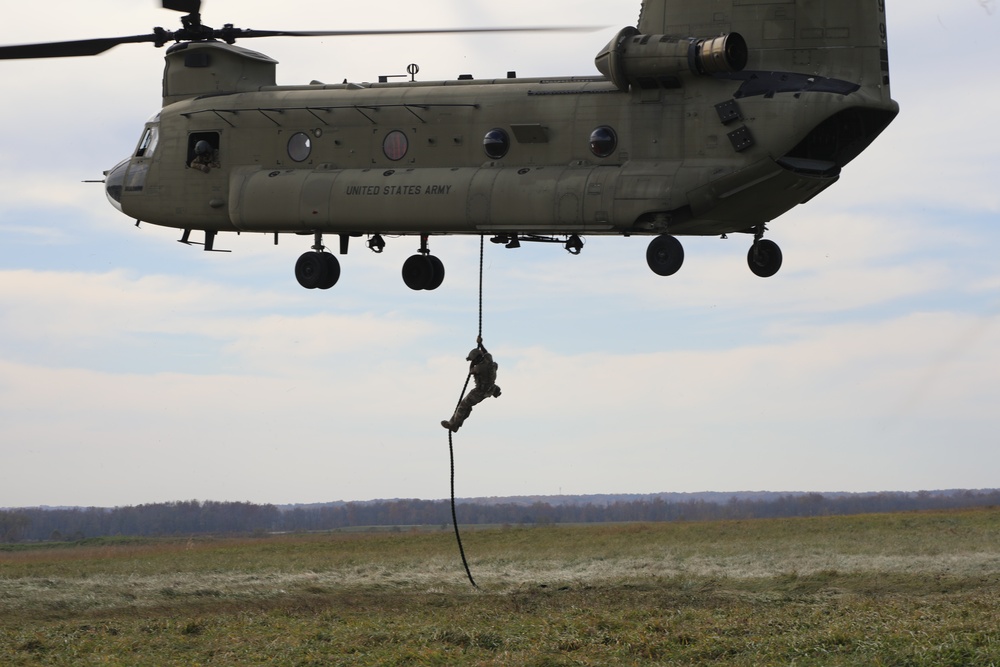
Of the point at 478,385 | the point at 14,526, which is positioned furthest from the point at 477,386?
the point at 14,526

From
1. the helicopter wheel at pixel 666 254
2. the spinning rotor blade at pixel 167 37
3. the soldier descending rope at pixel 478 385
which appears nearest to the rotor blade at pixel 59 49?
the spinning rotor blade at pixel 167 37

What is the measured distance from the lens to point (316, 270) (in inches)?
1037

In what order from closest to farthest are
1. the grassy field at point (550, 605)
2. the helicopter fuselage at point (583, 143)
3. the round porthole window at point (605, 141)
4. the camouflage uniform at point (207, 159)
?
the grassy field at point (550, 605) → the helicopter fuselage at point (583, 143) → the round porthole window at point (605, 141) → the camouflage uniform at point (207, 159)

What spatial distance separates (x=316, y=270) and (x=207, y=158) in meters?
3.40

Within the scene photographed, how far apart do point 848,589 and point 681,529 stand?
1648 centimetres

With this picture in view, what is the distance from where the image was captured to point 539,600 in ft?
76.1

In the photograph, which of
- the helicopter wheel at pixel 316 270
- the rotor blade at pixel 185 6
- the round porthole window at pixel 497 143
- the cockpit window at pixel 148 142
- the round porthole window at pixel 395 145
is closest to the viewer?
the round porthole window at pixel 497 143

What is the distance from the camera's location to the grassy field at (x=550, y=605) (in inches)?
697

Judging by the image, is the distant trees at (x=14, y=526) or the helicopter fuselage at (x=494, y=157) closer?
the helicopter fuselage at (x=494, y=157)

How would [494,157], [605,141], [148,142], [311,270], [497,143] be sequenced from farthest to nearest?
[148,142] → [311,270] → [494,157] → [497,143] → [605,141]

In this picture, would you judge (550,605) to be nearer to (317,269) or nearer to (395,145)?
(317,269)

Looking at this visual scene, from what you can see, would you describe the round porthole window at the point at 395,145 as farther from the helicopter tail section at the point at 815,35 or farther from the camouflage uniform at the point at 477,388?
the helicopter tail section at the point at 815,35

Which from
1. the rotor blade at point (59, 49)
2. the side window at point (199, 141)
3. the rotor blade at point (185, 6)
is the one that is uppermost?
the rotor blade at point (185, 6)

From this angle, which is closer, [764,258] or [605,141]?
[605,141]
